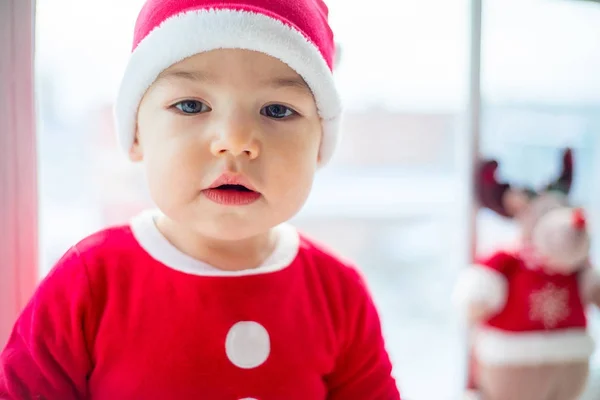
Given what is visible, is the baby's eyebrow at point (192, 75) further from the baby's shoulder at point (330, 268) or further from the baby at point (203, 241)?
the baby's shoulder at point (330, 268)

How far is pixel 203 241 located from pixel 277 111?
0.21 meters

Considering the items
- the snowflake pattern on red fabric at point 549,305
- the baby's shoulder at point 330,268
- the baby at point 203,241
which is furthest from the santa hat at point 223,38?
the snowflake pattern on red fabric at point 549,305

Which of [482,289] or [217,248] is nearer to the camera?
[217,248]

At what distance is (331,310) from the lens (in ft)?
2.81

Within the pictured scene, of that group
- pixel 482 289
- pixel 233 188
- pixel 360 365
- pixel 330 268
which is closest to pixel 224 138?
pixel 233 188

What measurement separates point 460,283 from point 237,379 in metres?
0.65

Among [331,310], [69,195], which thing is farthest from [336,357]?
[69,195]

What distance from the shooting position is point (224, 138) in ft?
2.26

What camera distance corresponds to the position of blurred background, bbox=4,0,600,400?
129 centimetres

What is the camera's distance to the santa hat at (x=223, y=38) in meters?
0.69

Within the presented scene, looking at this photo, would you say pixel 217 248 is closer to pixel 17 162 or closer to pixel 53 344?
pixel 53 344

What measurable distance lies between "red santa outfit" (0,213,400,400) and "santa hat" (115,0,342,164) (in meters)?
0.18

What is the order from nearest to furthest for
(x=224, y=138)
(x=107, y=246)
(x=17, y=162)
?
(x=224, y=138) → (x=107, y=246) → (x=17, y=162)

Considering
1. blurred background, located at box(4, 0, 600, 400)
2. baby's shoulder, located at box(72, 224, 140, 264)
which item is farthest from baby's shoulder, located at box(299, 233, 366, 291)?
blurred background, located at box(4, 0, 600, 400)
